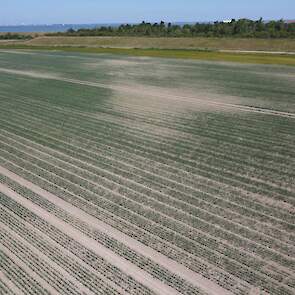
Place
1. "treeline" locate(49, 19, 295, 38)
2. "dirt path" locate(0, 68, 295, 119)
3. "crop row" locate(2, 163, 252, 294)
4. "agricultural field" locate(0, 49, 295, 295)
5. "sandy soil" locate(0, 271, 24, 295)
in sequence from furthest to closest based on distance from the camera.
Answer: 1. "treeline" locate(49, 19, 295, 38)
2. "dirt path" locate(0, 68, 295, 119)
3. "agricultural field" locate(0, 49, 295, 295)
4. "crop row" locate(2, 163, 252, 294)
5. "sandy soil" locate(0, 271, 24, 295)

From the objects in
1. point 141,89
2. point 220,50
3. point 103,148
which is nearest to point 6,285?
point 103,148

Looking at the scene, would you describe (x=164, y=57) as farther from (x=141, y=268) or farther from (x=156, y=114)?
(x=141, y=268)

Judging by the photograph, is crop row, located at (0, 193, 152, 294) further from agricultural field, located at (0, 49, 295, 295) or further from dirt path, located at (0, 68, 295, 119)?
dirt path, located at (0, 68, 295, 119)

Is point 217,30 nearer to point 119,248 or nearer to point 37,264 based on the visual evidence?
point 119,248

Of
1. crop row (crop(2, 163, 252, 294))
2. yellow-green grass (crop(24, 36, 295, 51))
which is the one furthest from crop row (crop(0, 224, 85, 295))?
yellow-green grass (crop(24, 36, 295, 51))

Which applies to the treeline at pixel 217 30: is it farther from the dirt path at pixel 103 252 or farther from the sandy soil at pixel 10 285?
the sandy soil at pixel 10 285

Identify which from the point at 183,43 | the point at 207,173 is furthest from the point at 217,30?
the point at 207,173
